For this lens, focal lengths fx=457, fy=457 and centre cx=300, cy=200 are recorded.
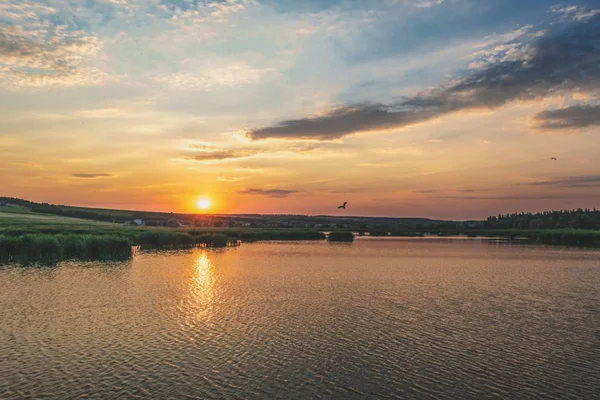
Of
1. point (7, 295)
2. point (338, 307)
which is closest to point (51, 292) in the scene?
point (7, 295)

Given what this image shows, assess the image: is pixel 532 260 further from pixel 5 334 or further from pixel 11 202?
pixel 11 202

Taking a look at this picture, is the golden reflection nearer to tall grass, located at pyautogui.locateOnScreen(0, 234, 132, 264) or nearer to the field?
tall grass, located at pyautogui.locateOnScreen(0, 234, 132, 264)

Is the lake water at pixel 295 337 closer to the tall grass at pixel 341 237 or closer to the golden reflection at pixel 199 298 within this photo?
the golden reflection at pixel 199 298

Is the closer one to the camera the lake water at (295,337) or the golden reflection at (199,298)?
the lake water at (295,337)

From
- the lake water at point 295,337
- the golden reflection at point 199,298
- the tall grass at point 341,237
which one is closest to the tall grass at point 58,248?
the lake water at point 295,337

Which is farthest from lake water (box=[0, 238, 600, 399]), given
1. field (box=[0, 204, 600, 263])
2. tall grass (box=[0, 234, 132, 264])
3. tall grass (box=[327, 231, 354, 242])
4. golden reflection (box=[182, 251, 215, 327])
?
tall grass (box=[327, 231, 354, 242])
